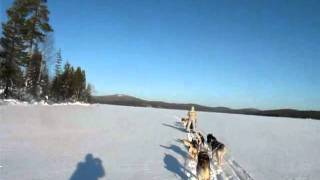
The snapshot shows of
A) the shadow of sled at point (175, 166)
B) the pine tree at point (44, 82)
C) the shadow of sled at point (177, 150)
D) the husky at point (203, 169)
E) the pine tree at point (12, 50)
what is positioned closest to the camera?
the husky at point (203, 169)

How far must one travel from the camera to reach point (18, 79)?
3694cm

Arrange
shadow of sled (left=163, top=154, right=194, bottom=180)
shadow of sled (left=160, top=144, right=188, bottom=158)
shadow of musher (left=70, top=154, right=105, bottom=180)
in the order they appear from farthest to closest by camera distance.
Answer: shadow of sled (left=160, top=144, right=188, bottom=158) < shadow of sled (left=163, top=154, right=194, bottom=180) < shadow of musher (left=70, top=154, right=105, bottom=180)

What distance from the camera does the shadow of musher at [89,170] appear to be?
8109mm

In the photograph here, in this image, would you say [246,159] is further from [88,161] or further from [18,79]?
[18,79]

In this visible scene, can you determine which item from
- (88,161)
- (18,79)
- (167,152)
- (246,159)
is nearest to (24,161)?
(88,161)

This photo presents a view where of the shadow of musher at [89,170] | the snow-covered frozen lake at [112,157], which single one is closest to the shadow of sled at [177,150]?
the snow-covered frozen lake at [112,157]

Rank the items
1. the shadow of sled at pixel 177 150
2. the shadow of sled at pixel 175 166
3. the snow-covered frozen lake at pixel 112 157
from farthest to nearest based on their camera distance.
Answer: the shadow of sled at pixel 177 150, the shadow of sled at pixel 175 166, the snow-covered frozen lake at pixel 112 157

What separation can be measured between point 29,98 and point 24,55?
4.74 meters

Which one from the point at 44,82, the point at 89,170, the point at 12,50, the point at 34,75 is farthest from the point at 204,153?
the point at 44,82

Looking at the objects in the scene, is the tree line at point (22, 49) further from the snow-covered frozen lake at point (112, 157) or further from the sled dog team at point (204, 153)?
the sled dog team at point (204, 153)

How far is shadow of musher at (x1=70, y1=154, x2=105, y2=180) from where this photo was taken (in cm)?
Result: 811

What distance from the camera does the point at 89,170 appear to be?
28.9 feet

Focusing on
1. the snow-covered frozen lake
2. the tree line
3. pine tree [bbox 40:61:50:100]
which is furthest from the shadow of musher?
pine tree [bbox 40:61:50:100]

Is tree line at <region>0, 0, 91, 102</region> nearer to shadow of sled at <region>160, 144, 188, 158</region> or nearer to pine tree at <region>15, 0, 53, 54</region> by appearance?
pine tree at <region>15, 0, 53, 54</region>
